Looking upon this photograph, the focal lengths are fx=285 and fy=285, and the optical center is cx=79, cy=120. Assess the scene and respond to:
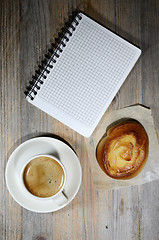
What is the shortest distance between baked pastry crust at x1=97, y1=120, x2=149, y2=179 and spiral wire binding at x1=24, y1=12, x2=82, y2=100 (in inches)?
12.1

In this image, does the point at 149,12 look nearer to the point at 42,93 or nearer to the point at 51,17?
the point at 51,17

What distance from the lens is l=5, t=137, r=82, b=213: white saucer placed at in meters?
0.95

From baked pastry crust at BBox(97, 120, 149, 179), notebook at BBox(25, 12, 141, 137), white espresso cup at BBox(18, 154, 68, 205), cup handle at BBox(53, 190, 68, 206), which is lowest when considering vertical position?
cup handle at BBox(53, 190, 68, 206)

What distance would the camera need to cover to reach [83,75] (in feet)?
3.24

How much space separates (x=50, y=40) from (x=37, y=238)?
0.70 meters

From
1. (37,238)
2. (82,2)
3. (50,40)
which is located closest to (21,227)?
(37,238)

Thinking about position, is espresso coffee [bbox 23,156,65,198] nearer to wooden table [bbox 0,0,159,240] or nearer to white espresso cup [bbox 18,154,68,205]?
white espresso cup [bbox 18,154,68,205]

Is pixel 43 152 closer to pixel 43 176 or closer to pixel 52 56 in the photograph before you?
pixel 43 176

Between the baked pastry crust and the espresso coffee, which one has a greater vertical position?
the baked pastry crust

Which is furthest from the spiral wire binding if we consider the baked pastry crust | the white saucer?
the baked pastry crust

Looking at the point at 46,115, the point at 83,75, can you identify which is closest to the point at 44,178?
the point at 46,115

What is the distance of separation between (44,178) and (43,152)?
0.09 metres

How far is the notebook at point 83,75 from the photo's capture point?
0.98 m

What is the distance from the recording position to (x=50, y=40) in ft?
→ 3.27
